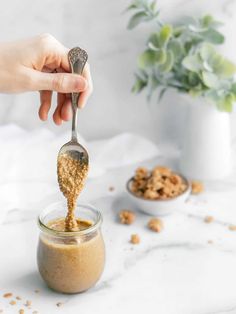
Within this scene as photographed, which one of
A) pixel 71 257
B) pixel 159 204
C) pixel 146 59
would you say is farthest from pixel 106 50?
pixel 71 257

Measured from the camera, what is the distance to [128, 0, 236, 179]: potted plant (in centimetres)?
148

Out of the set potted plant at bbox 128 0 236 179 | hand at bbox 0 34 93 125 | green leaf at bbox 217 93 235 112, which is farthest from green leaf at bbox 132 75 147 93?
hand at bbox 0 34 93 125

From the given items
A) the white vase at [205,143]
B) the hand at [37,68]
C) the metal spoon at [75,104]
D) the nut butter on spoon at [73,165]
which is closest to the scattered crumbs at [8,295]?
the nut butter on spoon at [73,165]

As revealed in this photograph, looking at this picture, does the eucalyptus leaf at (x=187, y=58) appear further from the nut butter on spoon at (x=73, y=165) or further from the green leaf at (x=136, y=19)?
the nut butter on spoon at (x=73, y=165)

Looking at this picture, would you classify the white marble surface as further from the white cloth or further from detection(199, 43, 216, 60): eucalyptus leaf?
detection(199, 43, 216, 60): eucalyptus leaf

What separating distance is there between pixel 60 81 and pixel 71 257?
1.04 ft

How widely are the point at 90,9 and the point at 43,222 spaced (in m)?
0.66

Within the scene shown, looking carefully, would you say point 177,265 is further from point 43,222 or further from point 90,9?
point 90,9

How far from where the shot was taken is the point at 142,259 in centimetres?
124

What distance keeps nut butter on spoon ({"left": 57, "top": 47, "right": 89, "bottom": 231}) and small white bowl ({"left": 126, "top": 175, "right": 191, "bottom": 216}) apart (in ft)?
0.92

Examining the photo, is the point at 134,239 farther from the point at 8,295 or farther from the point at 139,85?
the point at 139,85

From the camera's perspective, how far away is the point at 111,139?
1707 millimetres

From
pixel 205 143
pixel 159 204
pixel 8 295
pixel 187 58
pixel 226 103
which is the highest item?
pixel 187 58

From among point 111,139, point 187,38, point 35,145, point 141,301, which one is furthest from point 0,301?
point 187,38
